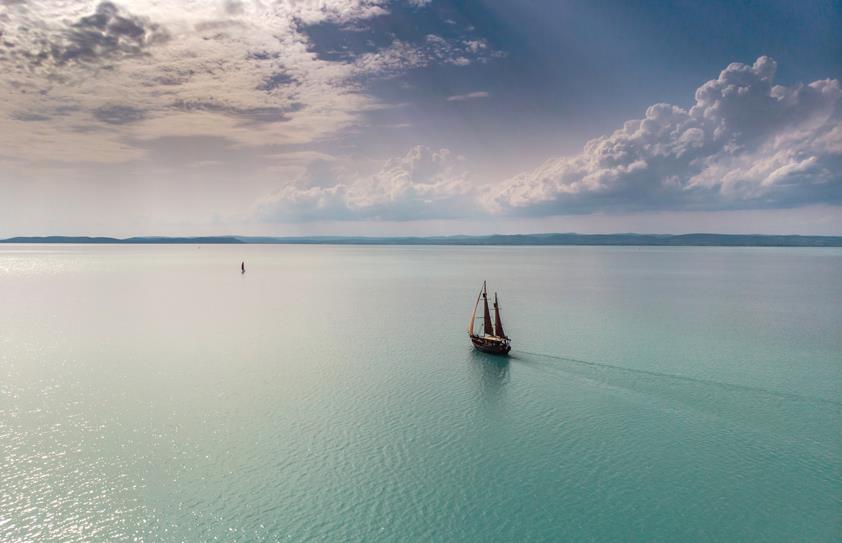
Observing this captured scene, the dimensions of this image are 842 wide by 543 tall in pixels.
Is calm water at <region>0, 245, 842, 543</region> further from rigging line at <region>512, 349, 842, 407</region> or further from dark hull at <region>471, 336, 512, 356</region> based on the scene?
dark hull at <region>471, 336, 512, 356</region>

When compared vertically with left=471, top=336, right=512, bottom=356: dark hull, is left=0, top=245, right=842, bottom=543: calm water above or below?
below

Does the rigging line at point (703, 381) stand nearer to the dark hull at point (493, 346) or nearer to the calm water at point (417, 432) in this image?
the calm water at point (417, 432)

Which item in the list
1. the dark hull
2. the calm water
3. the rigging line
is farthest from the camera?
the dark hull

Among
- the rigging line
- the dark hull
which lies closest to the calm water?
the rigging line

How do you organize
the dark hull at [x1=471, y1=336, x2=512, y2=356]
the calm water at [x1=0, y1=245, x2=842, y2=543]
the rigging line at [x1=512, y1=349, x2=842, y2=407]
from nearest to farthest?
the calm water at [x1=0, y1=245, x2=842, y2=543]
the rigging line at [x1=512, y1=349, x2=842, y2=407]
the dark hull at [x1=471, y1=336, x2=512, y2=356]

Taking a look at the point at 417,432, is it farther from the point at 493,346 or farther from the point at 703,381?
the point at 703,381

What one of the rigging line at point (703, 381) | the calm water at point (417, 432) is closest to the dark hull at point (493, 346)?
the calm water at point (417, 432)
